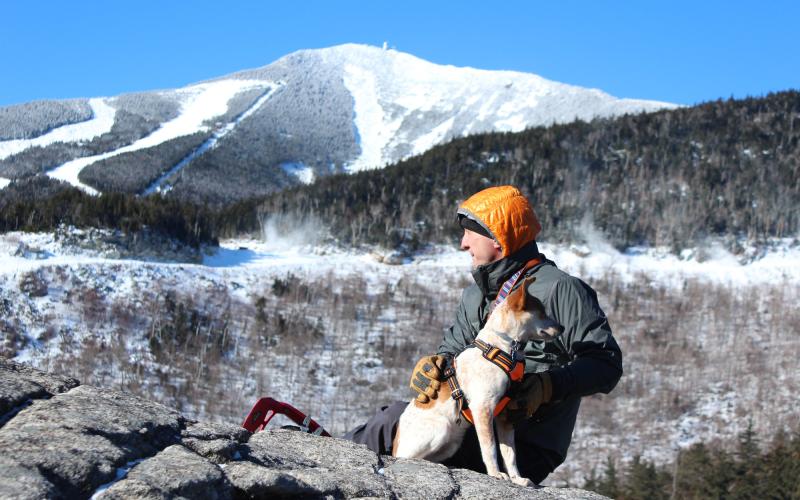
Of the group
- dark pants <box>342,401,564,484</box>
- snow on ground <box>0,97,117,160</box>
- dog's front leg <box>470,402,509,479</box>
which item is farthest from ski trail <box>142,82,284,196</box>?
dog's front leg <box>470,402,509,479</box>

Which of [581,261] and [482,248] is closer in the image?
[482,248]

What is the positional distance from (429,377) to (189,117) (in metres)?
139

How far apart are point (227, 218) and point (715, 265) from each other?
134 feet

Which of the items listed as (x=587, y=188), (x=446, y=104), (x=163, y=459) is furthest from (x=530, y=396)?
(x=446, y=104)

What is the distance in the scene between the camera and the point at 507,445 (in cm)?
461

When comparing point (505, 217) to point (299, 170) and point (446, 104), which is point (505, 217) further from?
point (446, 104)

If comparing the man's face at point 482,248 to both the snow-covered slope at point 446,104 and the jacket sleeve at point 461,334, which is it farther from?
the snow-covered slope at point 446,104

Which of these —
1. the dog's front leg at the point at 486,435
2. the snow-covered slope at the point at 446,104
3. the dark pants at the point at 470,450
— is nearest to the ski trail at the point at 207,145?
the snow-covered slope at the point at 446,104

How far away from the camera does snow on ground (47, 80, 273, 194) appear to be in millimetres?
87438

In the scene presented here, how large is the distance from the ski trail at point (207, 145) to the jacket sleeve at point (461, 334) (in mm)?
75134

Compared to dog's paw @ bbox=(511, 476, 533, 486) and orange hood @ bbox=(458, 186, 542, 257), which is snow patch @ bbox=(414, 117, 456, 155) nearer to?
orange hood @ bbox=(458, 186, 542, 257)

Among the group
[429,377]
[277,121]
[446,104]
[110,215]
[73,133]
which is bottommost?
[429,377]

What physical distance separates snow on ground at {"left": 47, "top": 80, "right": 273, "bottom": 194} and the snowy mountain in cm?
28

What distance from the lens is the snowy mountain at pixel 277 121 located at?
94.4 m
